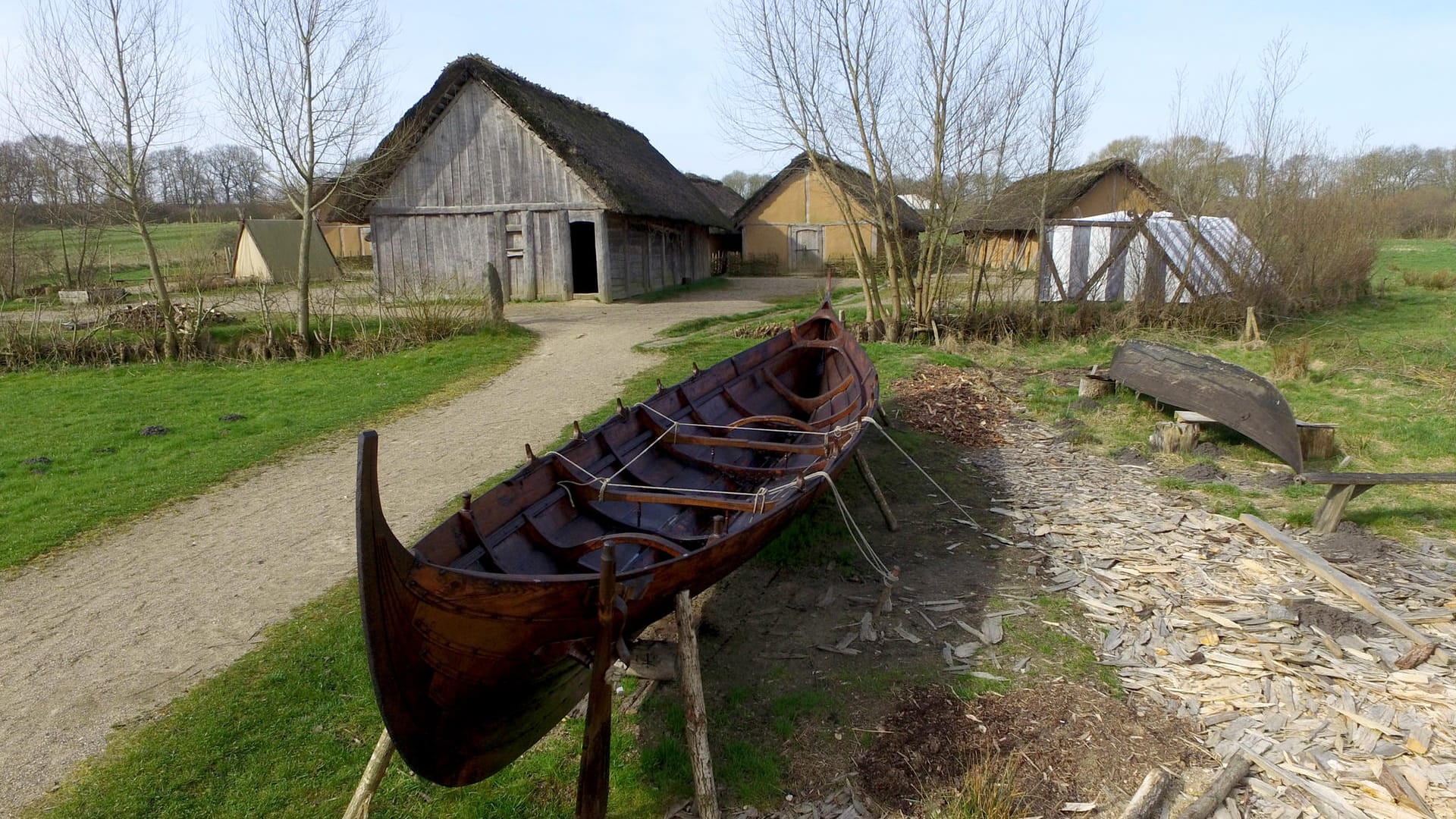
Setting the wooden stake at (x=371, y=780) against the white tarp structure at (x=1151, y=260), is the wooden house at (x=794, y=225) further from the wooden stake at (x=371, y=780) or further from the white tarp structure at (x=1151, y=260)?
the wooden stake at (x=371, y=780)

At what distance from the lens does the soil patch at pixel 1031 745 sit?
12.7ft

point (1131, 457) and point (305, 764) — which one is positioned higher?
point (1131, 457)

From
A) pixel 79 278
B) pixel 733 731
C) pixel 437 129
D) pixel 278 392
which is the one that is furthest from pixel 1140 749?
pixel 79 278

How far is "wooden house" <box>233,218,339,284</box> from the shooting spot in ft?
88.5

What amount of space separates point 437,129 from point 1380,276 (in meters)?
28.0

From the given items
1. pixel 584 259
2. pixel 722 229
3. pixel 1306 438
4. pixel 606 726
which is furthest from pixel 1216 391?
pixel 722 229

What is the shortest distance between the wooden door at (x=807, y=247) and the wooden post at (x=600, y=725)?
30.4 metres

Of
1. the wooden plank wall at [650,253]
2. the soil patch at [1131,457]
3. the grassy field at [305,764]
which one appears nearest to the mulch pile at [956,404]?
the soil patch at [1131,457]

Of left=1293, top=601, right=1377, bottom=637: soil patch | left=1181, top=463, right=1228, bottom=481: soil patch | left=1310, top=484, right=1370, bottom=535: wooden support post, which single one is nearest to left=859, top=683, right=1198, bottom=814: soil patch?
left=1293, top=601, right=1377, bottom=637: soil patch

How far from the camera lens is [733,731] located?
4.42 metres

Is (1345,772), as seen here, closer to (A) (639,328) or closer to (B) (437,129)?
(A) (639,328)

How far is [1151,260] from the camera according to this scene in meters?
15.3

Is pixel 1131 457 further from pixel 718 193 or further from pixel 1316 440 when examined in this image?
pixel 718 193

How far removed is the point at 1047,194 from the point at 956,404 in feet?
25.9
